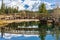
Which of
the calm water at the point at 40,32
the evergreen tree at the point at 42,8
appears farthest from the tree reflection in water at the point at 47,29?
the evergreen tree at the point at 42,8

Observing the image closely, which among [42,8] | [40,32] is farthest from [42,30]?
[42,8]

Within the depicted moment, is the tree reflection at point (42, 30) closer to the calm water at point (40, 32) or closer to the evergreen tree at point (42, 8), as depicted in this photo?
the calm water at point (40, 32)

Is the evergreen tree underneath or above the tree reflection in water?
above

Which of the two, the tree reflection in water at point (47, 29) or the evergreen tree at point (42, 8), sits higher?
the evergreen tree at point (42, 8)

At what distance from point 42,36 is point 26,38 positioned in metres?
0.29

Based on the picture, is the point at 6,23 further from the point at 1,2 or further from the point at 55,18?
the point at 55,18

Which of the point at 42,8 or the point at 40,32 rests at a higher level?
the point at 42,8

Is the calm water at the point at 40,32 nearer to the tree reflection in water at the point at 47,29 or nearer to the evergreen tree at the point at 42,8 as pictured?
the tree reflection in water at the point at 47,29

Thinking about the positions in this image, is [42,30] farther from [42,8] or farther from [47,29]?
[42,8]

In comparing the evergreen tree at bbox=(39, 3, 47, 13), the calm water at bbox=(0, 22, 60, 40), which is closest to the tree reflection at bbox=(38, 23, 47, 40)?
the calm water at bbox=(0, 22, 60, 40)

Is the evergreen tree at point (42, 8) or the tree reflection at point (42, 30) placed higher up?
the evergreen tree at point (42, 8)

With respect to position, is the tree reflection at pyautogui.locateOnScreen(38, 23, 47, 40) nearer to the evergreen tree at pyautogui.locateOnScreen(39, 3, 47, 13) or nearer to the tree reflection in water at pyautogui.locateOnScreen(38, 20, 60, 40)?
the tree reflection in water at pyautogui.locateOnScreen(38, 20, 60, 40)

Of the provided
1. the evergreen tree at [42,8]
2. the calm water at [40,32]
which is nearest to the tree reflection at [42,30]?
the calm water at [40,32]

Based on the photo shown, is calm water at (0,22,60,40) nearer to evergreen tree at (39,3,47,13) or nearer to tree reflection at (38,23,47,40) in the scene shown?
tree reflection at (38,23,47,40)
